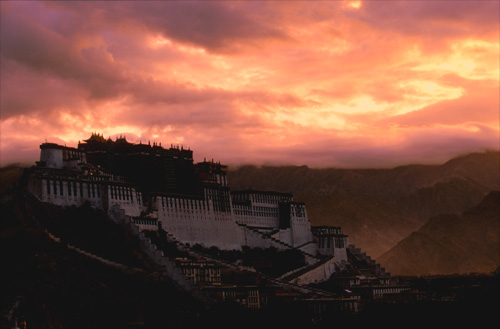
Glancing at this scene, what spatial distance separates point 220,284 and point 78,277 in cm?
2348

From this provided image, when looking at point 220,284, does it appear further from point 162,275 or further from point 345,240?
point 345,240

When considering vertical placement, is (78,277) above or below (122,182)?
below

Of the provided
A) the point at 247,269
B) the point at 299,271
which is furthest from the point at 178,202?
the point at 299,271

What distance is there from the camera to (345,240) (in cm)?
19188

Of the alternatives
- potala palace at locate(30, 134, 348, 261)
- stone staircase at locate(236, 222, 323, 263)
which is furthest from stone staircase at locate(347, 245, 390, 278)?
stone staircase at locate(236, 222, 323, 263)

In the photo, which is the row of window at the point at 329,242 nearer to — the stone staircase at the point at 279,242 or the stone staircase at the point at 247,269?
the stone staircase at the point at 279,242

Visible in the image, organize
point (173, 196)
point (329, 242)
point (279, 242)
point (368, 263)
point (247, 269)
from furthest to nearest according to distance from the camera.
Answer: point (368, 263) < point (329, 242) < point (279, 242) < point (173, 196) < point (247, 269)

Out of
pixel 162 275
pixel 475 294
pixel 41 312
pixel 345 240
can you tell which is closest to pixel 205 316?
pixel 162 275

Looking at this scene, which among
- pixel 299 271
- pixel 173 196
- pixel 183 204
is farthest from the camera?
pixel 299 271

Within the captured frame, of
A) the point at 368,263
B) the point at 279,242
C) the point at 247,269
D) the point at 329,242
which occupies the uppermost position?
the point at 279,242

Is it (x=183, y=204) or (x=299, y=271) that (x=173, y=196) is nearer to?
(x=183, y=204)

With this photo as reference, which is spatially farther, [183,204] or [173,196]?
[183,204]

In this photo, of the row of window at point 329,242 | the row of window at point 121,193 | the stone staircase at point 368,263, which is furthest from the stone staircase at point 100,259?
the stone staircase at point 368,263

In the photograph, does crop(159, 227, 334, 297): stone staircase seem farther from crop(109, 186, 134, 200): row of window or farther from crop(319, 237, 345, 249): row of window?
crop(319, 237, 345, 249): row of window
